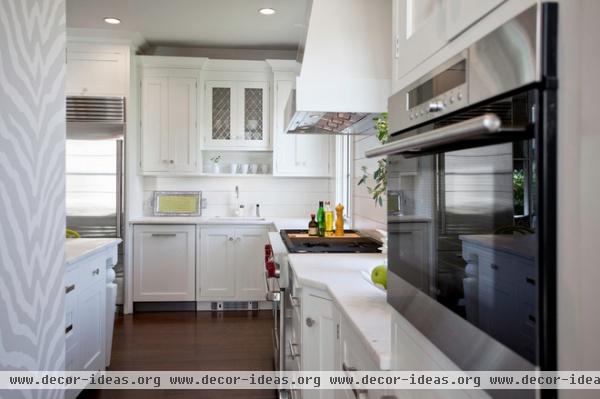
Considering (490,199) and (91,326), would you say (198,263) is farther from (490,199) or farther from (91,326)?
(490,199)

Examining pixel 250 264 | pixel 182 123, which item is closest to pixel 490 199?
pixel 250 264

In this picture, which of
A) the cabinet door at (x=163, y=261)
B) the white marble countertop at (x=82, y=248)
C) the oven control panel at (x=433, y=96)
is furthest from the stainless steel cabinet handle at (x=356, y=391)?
the cabinet door at (x=163, y=261)

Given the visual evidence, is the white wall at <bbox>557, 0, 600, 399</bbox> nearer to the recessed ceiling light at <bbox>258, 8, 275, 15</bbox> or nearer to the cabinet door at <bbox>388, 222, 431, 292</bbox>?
the cabinet door at <bbox>388, 222, 431, 292</bbox>

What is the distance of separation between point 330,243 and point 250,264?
2.09m

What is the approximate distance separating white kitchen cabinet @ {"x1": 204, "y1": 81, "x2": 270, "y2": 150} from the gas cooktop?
6.35 ft

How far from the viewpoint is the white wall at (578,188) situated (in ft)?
1.42

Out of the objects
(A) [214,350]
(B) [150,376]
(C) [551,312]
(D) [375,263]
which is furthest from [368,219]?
(C) [551,312]

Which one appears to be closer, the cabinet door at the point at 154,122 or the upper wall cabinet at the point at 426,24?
the upper wall cabinet at the point at 426,24

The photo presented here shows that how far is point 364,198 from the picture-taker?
11.7ft

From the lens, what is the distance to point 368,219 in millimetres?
3412

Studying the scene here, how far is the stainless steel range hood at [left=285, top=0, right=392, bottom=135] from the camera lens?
7.96 ft

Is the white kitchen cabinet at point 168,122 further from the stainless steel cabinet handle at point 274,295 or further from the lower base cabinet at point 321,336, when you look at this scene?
the lower base cabinet at point 321,336

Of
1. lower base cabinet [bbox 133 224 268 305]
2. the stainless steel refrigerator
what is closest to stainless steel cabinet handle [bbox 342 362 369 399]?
lower base cabinet [bbox 133 224 268 305]

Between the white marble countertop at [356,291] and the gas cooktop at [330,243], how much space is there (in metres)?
0.14
